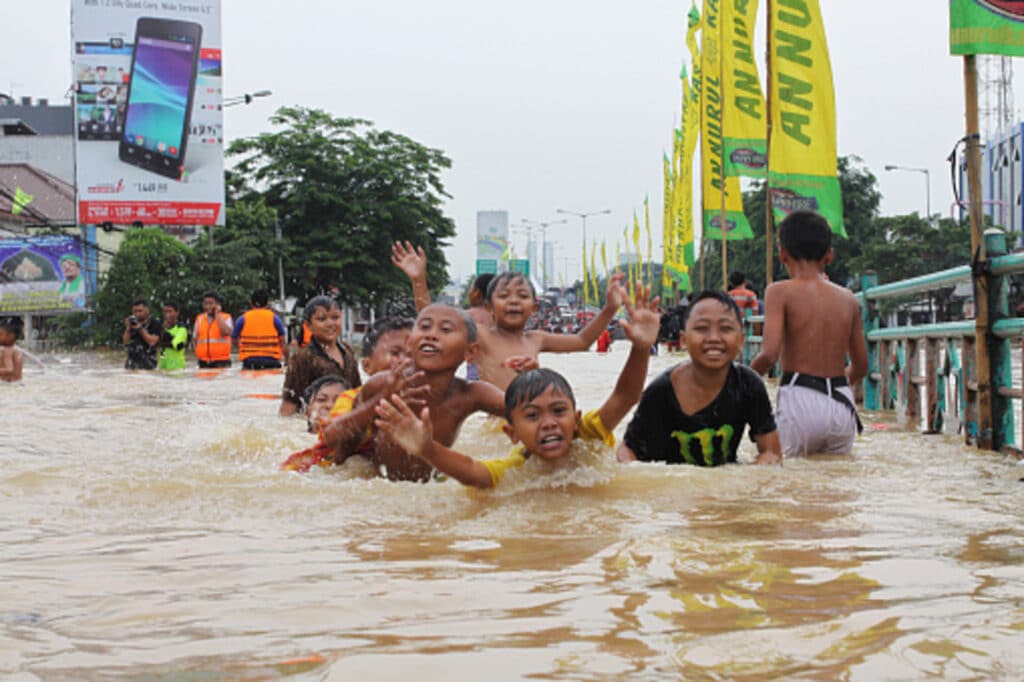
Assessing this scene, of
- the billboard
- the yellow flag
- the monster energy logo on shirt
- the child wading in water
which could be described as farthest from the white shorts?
the billboard

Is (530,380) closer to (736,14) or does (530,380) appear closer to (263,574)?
(263,574)

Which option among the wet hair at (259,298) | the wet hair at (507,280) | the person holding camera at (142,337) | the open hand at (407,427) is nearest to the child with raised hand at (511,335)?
the wet hair at (507,280)

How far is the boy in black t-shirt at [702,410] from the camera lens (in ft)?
16.7

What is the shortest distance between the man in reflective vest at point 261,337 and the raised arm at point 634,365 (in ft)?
32.3

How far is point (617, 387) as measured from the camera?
466cm

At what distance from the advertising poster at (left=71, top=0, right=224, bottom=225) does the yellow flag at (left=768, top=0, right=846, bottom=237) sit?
21458 mm

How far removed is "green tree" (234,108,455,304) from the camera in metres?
37.7

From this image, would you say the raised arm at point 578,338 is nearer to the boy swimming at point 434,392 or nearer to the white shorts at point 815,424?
the white shorts at point 815,424

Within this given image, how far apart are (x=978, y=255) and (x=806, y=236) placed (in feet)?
3.66

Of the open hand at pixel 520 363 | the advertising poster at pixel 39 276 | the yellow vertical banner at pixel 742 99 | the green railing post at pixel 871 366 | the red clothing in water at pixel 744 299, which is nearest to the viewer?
the open hand at pixel 520 363

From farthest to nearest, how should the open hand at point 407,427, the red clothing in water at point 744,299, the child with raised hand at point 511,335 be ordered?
the red clothing in water at point 744,299 → the child with raised hand at point 511,335 → the open hand at point 407,427

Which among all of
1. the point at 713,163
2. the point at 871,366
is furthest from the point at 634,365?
the point at 713,163

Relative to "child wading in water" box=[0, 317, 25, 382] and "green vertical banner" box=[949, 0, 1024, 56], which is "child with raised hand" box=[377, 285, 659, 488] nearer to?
"green vertical banner" box=[949, 0, 1024, 56]

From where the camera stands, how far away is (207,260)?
31000 mm
